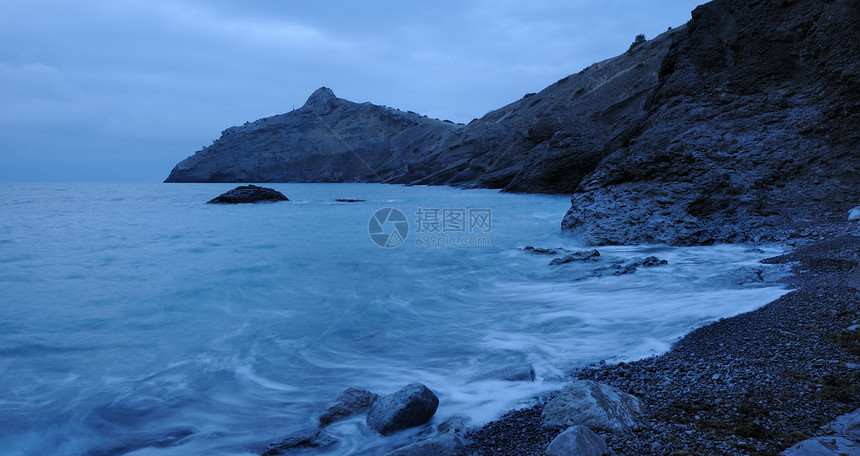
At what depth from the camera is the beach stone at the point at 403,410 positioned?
3.09 meters

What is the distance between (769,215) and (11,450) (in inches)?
454

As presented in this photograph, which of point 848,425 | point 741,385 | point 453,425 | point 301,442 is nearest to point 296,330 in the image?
point 301,442

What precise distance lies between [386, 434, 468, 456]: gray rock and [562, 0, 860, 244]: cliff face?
26.6ft

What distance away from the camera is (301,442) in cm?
304

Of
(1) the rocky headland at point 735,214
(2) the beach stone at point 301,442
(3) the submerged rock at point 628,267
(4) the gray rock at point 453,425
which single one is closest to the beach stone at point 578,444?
(1) the rocky headland at point 735,214

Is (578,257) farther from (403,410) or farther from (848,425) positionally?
(848,425)

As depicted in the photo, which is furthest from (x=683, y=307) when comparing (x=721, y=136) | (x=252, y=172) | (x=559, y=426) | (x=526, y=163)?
(x=252, y=172)

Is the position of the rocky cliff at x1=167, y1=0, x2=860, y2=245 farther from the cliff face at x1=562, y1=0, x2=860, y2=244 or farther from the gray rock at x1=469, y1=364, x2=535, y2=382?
the gray rock at x1=469, y1=364, x2=535, y2=382

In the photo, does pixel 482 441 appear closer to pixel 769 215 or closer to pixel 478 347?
pixel 478 347

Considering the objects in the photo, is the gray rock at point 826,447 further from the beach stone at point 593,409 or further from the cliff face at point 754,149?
the cliff face at point 754,149

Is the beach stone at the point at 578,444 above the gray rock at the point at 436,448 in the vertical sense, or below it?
above

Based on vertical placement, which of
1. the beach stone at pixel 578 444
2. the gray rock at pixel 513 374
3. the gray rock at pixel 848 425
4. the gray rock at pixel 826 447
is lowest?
the gray rock at pixel 513 374

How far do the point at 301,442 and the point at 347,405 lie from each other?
46 centimetres

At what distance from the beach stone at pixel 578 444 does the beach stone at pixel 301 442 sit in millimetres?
1526
